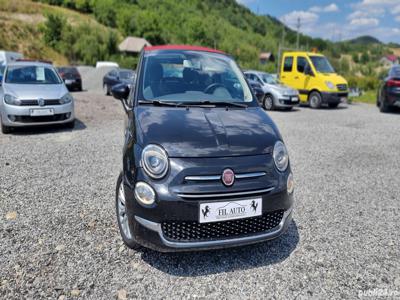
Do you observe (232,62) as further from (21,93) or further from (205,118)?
(21,93)

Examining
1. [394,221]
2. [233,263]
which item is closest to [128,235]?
[233,263]

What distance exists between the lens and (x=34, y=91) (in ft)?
23.7

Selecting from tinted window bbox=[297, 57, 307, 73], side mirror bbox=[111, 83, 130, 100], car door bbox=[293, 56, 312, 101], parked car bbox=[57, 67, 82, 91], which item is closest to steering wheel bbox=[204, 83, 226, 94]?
side mirror bbox=[111, 83, 130, 100]

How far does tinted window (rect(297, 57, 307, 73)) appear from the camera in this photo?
46.5ft

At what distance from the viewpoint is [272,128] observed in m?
3.00

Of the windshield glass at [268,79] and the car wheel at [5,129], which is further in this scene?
the windshield glass at [268,79]

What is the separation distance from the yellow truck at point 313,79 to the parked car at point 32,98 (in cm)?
1024

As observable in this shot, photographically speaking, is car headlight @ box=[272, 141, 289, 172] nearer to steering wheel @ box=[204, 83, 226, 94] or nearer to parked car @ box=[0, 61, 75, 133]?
steering wheel @ box=[204, 83, 226, 94]

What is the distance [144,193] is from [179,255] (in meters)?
0.80

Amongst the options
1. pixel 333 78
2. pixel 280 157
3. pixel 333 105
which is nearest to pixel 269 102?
pixel 333 78

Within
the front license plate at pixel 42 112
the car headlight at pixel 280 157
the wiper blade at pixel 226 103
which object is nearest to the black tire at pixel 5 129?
the front license plate at pixel 42 112

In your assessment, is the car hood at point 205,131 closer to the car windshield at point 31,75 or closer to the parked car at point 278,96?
the car windshield at point 31,75

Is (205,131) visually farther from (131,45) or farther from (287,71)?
(131,45)

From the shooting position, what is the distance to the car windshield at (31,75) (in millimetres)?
7625
